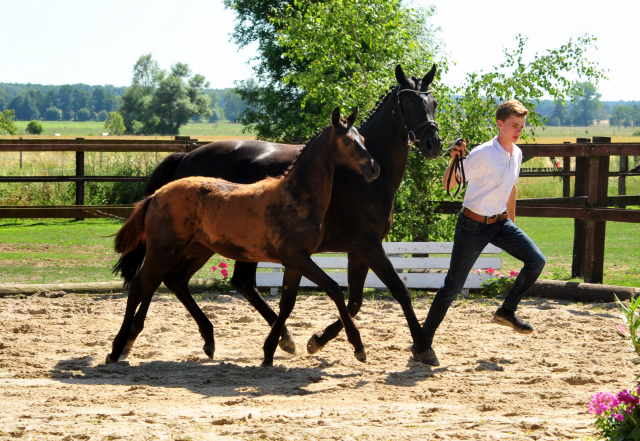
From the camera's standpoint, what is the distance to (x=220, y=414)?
3.62 metres

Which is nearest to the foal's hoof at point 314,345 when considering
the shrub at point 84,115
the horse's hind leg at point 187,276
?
the horse's hind leg at point 187,276

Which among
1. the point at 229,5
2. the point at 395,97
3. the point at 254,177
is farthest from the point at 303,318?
the point at 229,5

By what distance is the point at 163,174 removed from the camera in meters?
6.28

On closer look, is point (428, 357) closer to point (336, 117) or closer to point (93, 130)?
point (336, 117)

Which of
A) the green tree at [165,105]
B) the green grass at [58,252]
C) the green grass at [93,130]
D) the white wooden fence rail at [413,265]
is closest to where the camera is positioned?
the white wooden fence rail at [413,265]

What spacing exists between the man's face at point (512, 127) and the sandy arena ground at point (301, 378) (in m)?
1.63

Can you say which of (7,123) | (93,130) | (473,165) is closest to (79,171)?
(473,165)

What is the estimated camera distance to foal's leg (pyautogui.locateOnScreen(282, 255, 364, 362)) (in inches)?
184

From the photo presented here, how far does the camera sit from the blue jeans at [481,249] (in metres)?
4.82

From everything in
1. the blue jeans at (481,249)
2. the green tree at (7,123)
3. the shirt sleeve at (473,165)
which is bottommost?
the blue jeans at (481,249)

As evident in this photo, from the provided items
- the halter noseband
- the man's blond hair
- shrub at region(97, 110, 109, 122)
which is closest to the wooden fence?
the man's blond hair

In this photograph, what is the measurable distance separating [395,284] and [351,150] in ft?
3.44

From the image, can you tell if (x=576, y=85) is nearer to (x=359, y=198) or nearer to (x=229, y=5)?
(x=359, y=198)

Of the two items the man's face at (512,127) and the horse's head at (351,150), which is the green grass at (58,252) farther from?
the man's face at (512,127)
